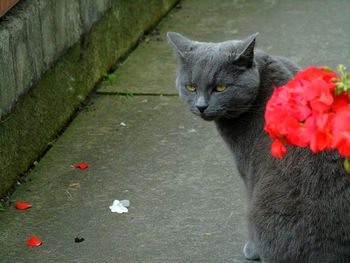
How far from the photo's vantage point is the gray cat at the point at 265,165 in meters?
2.34

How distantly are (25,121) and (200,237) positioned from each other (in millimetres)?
1393

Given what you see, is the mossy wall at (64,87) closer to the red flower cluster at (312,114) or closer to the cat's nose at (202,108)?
the cat's nose at (202,108)

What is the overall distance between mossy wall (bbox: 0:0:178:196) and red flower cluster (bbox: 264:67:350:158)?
2321 millimetres

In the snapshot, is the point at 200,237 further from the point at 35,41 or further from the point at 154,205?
the point at 35,41

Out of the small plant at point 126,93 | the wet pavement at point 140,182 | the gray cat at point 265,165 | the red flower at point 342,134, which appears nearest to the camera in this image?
the red flower at point 342,134

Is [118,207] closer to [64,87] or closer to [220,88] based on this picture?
[220,88]

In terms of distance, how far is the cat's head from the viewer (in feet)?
8.92

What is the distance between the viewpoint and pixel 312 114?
4.82 ft

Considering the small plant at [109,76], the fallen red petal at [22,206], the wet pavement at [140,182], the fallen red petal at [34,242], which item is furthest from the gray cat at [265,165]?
the small plant at [109,76]

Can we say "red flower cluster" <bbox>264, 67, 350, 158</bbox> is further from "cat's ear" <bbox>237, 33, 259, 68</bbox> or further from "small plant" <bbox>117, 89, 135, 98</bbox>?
"small plant" <bbox>117, 89, 135, 98</bbox>

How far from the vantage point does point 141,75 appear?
16.5ft

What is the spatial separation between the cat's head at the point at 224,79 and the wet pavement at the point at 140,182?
0.73 meters

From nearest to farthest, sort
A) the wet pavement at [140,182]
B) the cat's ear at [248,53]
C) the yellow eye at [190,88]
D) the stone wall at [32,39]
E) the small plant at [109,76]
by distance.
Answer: the cat's ear at [248,53]
the yellow eye at [190,88]
the wet pavement at [140,182]
the stone wall at [32,39]
the small plant at [109,76]

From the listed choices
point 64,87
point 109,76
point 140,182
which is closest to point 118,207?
point 140,182
